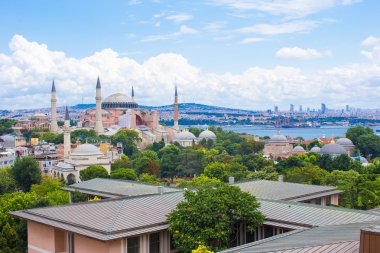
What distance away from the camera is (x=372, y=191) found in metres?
24.5

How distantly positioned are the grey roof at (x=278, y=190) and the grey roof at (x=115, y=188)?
3.27 meters

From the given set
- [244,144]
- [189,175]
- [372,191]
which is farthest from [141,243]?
[244,144]

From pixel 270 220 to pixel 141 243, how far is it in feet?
12.5

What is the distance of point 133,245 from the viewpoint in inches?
544

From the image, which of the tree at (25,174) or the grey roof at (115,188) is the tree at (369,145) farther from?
the grey roof at (115,188)

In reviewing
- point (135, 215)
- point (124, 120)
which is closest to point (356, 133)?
point (124, 120)

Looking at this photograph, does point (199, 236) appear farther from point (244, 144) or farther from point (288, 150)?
point (288, 150)

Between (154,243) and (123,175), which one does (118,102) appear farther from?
(154,243)

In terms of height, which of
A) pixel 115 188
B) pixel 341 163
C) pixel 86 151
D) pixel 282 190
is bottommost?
pixel 341 163

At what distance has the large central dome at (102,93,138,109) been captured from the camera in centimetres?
10856

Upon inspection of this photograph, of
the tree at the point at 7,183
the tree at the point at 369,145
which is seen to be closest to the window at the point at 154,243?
the tree at the point at 7,183

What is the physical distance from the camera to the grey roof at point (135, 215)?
44.0 feet

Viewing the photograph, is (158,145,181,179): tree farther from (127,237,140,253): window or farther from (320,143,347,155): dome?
(127,237,140,253): window

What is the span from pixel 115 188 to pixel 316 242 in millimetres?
13328
